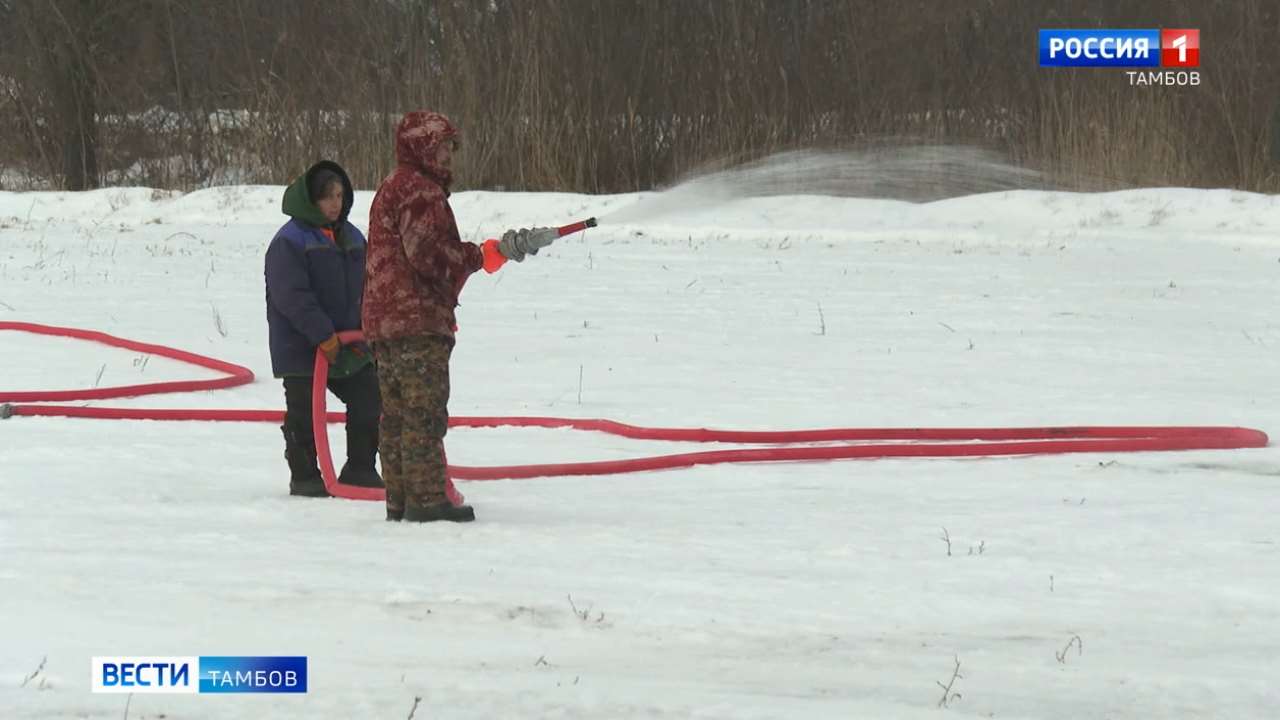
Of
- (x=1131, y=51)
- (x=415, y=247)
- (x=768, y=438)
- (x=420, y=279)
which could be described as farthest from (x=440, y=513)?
(x=1131, y=51)

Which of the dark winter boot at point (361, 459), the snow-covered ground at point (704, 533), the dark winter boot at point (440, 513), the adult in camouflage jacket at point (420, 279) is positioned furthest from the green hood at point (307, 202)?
the dark winter boot at point (440, 513)

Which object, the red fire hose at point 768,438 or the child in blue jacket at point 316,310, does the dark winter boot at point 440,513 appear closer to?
the red fire hose at point 768,438

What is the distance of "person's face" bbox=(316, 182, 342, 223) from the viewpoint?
6.15 m

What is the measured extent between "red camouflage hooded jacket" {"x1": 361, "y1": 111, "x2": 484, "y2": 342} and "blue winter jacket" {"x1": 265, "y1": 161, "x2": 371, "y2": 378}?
0.55 m

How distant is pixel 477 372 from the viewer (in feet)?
31.5

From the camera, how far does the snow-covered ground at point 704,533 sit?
4.09 m

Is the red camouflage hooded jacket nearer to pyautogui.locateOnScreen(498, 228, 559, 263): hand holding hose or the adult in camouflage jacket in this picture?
the adult in camouflage jacket

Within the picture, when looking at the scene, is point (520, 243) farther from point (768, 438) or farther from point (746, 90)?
point (746, 90)

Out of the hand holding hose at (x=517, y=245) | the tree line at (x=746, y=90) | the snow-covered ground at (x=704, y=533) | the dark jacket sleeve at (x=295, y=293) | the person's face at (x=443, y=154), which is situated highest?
the tree line at (x=746, y=90)

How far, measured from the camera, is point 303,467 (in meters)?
6.41

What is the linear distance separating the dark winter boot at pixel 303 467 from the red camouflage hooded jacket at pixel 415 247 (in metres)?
0.98

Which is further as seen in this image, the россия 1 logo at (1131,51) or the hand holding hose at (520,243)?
the россия 1 logo at (1131,51)

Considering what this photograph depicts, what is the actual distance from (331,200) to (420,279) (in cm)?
79

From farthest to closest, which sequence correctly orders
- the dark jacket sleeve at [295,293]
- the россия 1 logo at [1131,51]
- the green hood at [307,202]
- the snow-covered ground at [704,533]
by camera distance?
1. the россия 1 logo at [1131,51]
2. the green hood at [307,202]
3. the dark jacket sleeve at [295,293]
4. the snow-covered ground at [704,533]
